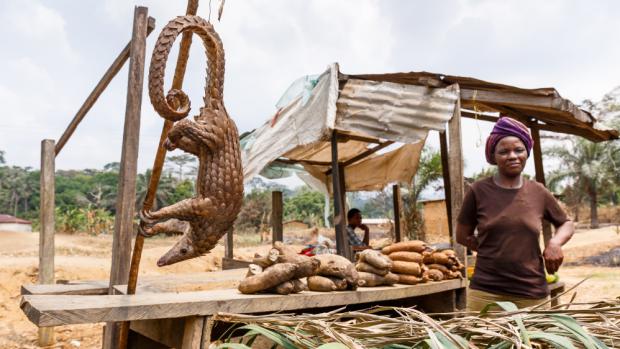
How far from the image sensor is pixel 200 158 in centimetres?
173

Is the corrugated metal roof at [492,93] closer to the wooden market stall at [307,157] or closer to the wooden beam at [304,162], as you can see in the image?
the wooden market stall at [307,157]

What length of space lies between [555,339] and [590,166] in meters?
28.5

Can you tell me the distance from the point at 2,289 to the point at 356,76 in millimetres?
8389

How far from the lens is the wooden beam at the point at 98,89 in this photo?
13.8 ft

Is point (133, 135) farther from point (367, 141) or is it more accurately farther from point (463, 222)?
point (367, 141)

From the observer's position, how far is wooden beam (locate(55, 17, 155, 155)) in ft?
13.8

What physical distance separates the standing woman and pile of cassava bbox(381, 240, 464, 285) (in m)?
0.60

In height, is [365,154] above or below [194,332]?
above

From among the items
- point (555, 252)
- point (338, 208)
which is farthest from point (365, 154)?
point (555, 252)

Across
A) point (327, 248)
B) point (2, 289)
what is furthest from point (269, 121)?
point (2, 289)

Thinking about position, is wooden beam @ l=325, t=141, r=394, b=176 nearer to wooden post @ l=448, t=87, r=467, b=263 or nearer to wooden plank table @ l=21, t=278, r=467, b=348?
wooden post @ l=448, t=87, r=467, b=263

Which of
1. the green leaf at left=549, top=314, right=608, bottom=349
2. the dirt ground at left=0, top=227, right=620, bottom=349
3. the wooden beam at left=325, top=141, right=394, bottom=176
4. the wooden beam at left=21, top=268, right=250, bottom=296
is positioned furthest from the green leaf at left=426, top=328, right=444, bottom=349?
the wooden beam at left=325, top=141, right=394, bottom=176

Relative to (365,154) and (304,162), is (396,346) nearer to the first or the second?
(365,154)

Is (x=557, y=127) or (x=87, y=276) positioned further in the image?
(x=87, y=276)
